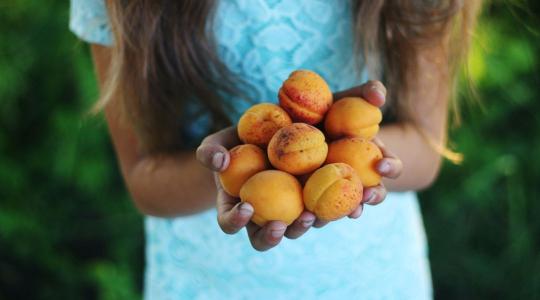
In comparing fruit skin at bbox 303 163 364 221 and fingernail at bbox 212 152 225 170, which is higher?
fingernail at bbox 212 152 225 170

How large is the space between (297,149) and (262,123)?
8 centimetres

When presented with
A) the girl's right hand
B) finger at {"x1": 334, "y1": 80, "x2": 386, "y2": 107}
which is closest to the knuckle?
the girl's right hand

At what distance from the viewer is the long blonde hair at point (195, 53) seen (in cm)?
100

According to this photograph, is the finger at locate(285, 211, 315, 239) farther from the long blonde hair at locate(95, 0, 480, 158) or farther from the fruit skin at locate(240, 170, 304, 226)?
the long blonde hair at locate(95, 0, 480, 158)

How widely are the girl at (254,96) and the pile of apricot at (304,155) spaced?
0.65 ft

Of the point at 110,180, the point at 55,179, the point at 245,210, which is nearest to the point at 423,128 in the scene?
the point at 245,210

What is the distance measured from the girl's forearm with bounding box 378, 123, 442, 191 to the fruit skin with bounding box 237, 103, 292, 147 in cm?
27

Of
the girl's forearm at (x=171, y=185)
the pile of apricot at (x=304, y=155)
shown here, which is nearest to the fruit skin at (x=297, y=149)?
the pile of apricot at (x=304, y=155)

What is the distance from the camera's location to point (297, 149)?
2.43ft

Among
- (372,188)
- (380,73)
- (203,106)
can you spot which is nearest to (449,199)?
(380,73)

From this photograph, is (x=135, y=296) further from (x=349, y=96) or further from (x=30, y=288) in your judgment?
(x=349, y=96)

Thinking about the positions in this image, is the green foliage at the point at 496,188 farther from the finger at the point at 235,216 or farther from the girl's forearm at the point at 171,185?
the finger at the point at 235,216

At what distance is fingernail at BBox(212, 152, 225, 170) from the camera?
74 centimetres

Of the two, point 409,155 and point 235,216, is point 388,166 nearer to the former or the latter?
point 235,216
